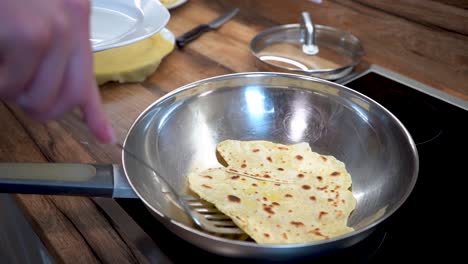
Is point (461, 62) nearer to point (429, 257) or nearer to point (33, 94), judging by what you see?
point (429, 257)

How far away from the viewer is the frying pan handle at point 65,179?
589 mm

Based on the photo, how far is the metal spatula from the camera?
1.98 ft

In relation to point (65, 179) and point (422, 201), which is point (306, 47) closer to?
point (422, 201)

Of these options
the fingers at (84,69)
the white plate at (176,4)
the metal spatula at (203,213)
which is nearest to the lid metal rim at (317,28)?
the white plate at (176,4)

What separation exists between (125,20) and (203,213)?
0.57 m

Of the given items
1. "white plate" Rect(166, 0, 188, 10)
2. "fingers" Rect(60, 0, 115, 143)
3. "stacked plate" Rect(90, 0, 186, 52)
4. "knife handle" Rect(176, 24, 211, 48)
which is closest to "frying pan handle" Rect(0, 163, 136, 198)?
"fingers" Rect(60, 0, 115, 143)

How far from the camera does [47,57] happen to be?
1.13 ft

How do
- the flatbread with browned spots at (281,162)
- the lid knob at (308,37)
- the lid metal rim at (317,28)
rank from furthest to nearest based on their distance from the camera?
1. the lid knob at (308,37)
2. the lid metal rim at (317,28)
3. the flatbread with browned spots at (281,162)

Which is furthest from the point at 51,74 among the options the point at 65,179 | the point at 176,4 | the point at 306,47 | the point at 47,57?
the point at 176,4

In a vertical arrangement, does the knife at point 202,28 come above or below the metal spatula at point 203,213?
above

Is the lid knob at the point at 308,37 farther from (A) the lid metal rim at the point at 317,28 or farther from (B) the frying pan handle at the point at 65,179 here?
(B) the frying pan handle at the point at 65,179

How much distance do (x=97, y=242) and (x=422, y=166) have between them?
469mm

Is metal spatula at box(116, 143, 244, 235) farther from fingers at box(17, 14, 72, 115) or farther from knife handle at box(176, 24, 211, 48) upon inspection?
knife handle at box(176, 24, 211, 48)

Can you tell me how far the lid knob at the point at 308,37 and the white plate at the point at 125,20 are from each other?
0.29 m
